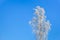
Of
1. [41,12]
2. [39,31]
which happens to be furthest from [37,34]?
[41,12]

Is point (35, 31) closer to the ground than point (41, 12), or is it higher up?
closer to the ground

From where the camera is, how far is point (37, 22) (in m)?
9.21

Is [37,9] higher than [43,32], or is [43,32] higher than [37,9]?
[37,9]

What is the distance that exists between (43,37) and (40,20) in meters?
0.65

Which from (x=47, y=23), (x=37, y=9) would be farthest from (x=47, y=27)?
(x=37, y=9)

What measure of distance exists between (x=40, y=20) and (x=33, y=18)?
0.34 metres

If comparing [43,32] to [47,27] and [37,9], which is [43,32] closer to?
[47,27]

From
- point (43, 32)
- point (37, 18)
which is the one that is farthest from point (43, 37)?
point (37, 18)

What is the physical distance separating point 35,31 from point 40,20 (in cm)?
45

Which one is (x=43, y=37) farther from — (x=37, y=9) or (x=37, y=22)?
(x=37, y=9)

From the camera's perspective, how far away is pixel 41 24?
9.15m

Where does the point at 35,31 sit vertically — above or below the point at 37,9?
below

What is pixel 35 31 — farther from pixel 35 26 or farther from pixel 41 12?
pixel 41 12

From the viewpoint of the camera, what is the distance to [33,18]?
30.9 feet
